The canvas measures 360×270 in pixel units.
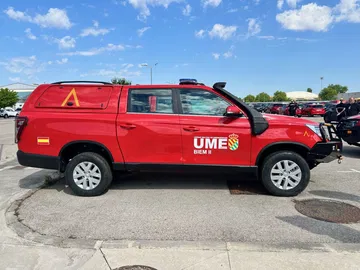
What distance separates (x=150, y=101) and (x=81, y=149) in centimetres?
150

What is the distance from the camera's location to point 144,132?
5500 mm

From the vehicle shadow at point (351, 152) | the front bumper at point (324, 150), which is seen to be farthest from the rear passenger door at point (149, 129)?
the vehicle shadow at point (351, 152)

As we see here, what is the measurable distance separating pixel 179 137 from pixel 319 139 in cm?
233

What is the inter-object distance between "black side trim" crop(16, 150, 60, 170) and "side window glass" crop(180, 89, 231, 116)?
92.6 inches

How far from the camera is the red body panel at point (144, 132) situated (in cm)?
543

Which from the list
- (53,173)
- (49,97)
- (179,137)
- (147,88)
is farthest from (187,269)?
(53,173)

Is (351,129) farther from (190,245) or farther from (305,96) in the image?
(305,96)

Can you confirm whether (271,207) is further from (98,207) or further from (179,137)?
(98,207)

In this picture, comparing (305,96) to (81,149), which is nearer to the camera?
(81,149)

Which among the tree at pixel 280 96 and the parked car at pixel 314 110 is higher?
the tree at pixel 280 96

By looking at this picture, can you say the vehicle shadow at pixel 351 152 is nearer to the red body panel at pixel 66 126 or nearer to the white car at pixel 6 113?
the red body panel at pixel 66 126

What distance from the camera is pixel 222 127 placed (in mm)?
5410

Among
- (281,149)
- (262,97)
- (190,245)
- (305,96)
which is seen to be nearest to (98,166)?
(190,245)

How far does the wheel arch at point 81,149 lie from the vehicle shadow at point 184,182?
63 centimetres
